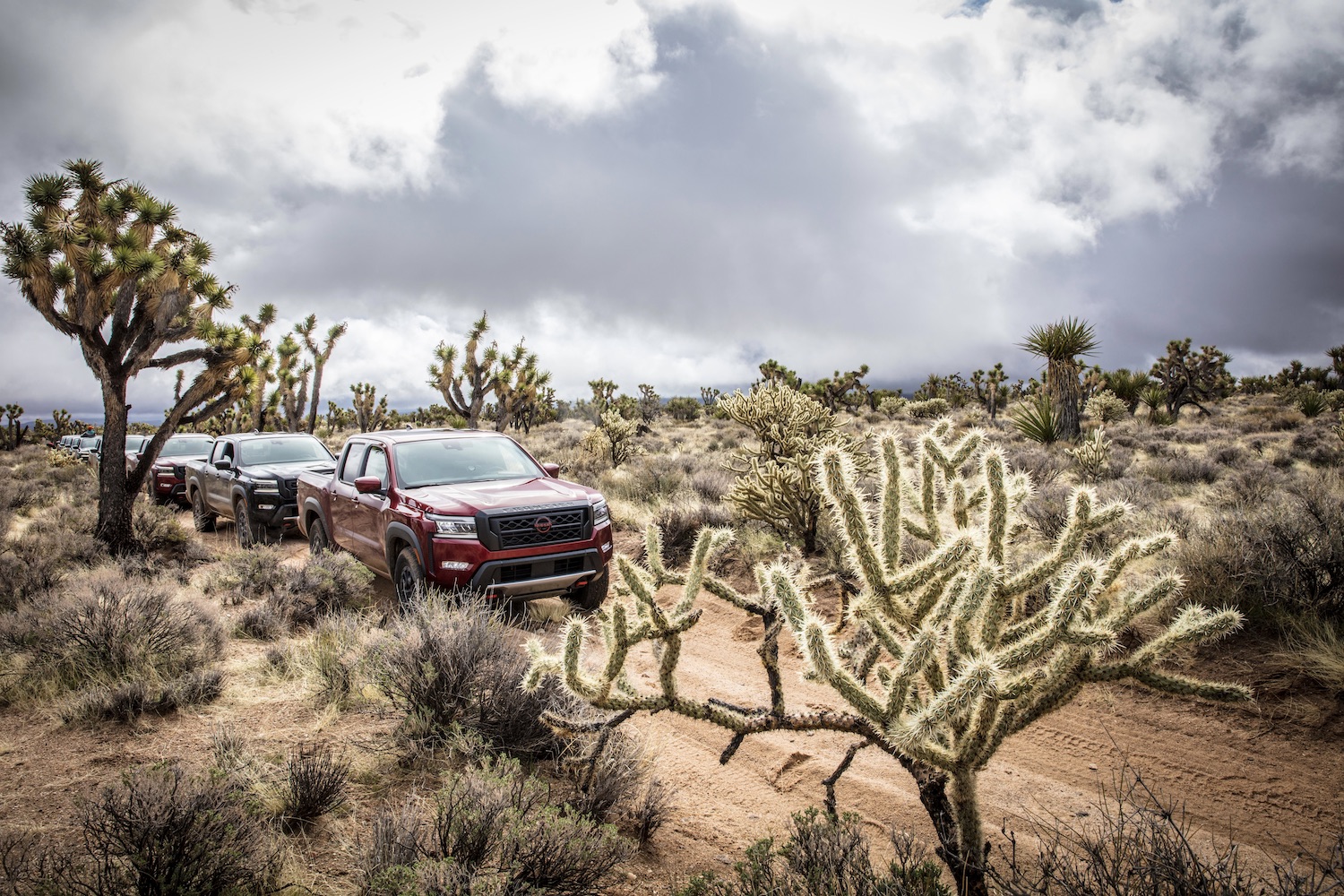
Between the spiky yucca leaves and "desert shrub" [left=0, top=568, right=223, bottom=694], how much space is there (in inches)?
234

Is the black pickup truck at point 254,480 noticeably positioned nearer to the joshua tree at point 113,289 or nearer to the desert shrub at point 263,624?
the joshua tree at point 113,289

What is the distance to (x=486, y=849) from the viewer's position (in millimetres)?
2771

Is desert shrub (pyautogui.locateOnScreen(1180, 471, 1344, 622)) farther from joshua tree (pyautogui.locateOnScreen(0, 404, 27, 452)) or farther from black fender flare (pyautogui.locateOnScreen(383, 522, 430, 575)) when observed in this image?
joshua tree (pyautogui.locateOnScreen(0, 404, 27, 452))

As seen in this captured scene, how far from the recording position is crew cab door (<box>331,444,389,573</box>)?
729 centimetres

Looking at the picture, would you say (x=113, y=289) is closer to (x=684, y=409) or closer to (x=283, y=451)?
(x=283, y=451)

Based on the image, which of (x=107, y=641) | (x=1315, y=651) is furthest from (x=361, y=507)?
(x=1315, y=651)

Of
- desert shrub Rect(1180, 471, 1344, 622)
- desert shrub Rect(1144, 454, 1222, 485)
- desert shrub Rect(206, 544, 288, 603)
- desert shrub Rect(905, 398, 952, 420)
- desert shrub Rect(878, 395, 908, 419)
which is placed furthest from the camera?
desert shrub Rect(878, 395, 908, 419)

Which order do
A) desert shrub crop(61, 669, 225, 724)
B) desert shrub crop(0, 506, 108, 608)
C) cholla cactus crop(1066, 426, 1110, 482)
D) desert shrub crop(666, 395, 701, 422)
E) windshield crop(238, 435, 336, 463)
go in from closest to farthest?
1. desert shrub crop(61, 669, 225, 724)
2. desert shrub crop(0, 506, 108, 608)
3. windshield crop(238, 435, 336, 463)
4. cholla cactus crop(1066, 426, 1110, 482)
5. desert shrub crop(666, 395, 701, 422)

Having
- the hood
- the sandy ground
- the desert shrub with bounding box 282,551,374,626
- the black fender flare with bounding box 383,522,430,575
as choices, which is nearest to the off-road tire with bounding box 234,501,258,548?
the desert shrub with bounding box 282,551,374,626

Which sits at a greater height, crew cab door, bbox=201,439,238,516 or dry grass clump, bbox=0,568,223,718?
crew cab door, bbox=201,439,238,516

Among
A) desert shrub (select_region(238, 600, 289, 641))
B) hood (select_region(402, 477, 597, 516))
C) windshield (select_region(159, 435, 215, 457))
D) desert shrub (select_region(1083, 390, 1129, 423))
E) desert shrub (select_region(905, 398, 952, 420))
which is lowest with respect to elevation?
desert shrub (select_region(238, 600, 289, 641))

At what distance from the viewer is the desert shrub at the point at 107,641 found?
479 cm

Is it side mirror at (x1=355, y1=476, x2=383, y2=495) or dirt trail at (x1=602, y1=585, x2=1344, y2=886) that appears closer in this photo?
dirt trail at (x1=602, y1=585, x2=1344, y2=886)

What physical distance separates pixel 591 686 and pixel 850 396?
39821 mm
